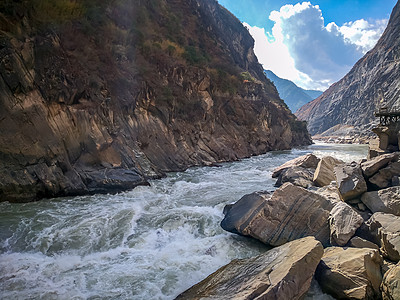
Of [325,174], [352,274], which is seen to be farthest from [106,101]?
[352,274]

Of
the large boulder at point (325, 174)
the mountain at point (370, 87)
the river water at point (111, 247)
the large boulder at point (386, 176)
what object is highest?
the mountain at point (370, 87)

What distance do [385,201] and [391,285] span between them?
306cm

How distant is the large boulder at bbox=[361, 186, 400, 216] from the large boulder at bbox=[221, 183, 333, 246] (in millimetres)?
1013

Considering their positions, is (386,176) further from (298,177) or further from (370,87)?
(370,87)

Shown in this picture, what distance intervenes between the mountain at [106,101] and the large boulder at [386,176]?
10.3m

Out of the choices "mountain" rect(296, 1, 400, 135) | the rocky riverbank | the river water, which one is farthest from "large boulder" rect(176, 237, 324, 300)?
"mountain" rect(296, 1, 400, 135)

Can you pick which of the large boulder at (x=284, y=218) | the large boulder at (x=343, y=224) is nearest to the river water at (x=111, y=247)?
the large boulder at (x=284, y=218)

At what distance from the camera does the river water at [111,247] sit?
4875 mm

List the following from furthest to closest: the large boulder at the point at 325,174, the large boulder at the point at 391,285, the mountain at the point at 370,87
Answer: the mountain at the point at 370,87 < the large boulder at the point at 325,174 < the large boulder at the point at 391,285

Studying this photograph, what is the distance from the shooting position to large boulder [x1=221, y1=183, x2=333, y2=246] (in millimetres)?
6379

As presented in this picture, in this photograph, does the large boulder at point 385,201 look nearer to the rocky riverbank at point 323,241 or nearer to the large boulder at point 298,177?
the rocky riverbank at point 323,241

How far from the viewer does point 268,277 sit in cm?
431

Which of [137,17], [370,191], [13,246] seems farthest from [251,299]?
[137,17]

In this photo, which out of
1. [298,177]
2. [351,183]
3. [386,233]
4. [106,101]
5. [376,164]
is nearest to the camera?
[386,233]
